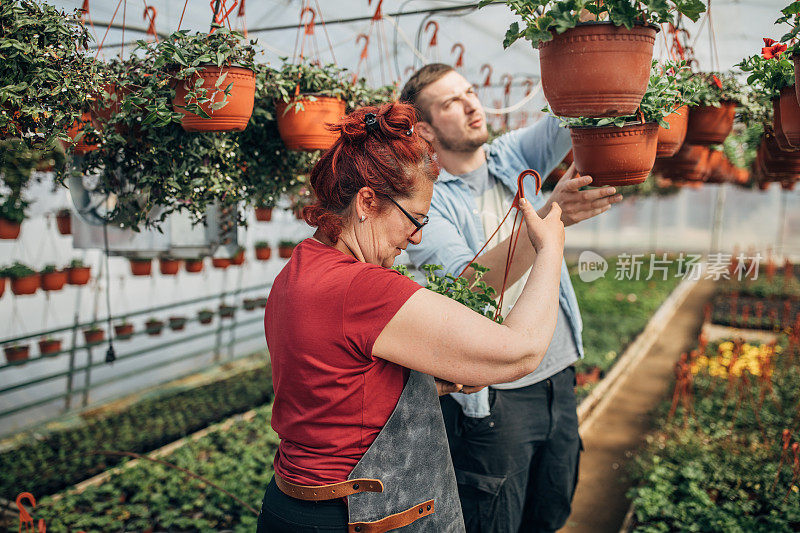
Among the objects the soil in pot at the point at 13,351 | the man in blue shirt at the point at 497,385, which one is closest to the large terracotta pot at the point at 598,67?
the man in blue shirt at the point at 497,385

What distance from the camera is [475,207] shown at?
1.90m

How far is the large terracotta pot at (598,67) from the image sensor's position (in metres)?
1.22

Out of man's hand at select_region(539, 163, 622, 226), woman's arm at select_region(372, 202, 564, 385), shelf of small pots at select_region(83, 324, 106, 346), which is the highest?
man's hand at select_region(539, 163, 622, 226)

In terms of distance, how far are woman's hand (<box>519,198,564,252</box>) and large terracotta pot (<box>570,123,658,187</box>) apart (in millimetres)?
256

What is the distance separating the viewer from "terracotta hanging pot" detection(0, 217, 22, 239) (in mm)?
4401

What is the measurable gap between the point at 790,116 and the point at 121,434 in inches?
167

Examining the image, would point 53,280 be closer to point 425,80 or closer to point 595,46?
point 425,80

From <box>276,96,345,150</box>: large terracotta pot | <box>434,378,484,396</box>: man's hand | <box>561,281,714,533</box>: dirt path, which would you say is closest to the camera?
<box>434,378,484,396</box>: man's hand

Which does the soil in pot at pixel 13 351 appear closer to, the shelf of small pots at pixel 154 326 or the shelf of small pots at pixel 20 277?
the shelf of small pots at pixel 20 277

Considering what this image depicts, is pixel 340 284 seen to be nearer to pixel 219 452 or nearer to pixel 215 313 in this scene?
pixel 219 452

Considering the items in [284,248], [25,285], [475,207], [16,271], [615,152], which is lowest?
[25,285]

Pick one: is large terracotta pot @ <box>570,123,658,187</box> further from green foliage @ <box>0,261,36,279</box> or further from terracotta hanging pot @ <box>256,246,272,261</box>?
terracotta hanging pot @ <box>256,246,272,261</box>

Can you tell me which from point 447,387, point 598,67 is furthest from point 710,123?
point 447,387

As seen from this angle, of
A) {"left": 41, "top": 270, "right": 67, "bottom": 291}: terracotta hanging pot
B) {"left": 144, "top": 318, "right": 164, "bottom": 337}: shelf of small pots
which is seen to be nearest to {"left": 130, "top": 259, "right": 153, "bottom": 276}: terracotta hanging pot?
{"left": 41, "top": 270, "right": 67, "bottom": 291}: terracotta hanging pot
